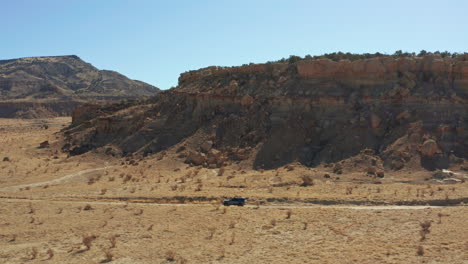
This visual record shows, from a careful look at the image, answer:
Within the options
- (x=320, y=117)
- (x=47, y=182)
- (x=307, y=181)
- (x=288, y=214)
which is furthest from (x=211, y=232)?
(x=320, y=117)

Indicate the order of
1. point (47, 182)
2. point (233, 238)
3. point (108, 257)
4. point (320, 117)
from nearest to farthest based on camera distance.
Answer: point (108, 257) < point (233, 238) < point (47, 182) < point (320, 117)

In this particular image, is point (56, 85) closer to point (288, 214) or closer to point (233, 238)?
point (288, 214)

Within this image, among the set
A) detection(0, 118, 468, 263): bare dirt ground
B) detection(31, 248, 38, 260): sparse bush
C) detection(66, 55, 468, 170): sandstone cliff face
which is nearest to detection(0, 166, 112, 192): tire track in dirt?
detection(0, 118, 468, 263): bare dirt ground

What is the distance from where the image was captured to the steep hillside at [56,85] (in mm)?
80500

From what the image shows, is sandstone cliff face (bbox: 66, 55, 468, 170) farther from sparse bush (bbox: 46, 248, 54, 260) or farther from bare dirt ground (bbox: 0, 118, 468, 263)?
sparse bush (bbox: 46, 248, 54, 260)

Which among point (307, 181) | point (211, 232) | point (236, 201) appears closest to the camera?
point (211, 232)

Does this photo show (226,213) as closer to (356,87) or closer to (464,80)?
(356,87)

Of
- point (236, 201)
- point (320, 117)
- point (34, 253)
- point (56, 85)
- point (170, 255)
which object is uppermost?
point (56, 85)

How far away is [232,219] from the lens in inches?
574

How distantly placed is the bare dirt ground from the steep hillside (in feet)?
204

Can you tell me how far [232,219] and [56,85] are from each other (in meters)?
101

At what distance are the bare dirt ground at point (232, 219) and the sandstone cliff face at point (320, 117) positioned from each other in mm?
1982

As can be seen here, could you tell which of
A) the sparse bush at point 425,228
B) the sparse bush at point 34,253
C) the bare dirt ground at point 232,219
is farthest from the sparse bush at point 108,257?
the sparse bush at point 425,228

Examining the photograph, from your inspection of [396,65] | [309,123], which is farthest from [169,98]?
[396,65]
